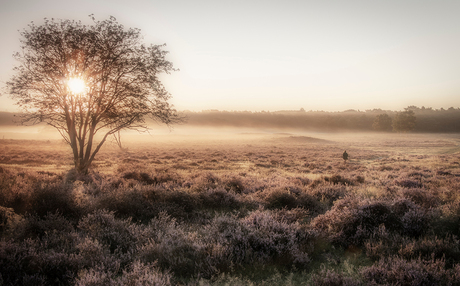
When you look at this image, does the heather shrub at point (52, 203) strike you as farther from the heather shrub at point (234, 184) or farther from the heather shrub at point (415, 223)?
the heather shrub at point (415, 223)

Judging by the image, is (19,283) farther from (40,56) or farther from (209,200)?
(40,56)

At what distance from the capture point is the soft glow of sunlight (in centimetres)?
1282

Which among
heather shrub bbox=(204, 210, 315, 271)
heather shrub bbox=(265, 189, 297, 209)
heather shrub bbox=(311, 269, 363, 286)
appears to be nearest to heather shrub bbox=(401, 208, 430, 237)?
heather shrub bbox=(204, 210, 315, 271)

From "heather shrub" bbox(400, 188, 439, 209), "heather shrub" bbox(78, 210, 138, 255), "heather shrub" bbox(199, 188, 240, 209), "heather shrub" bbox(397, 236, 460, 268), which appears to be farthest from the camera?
"heather shrub" bbox(199, 188, 240, 209)

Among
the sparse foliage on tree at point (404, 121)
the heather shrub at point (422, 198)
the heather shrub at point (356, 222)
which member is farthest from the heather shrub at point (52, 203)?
the sparse foliage on tree at point (404, 121)

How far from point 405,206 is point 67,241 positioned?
7691 millimetres

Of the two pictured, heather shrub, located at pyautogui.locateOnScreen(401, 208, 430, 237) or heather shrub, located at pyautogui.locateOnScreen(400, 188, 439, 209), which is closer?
heather shrub, located at pyautogui.locateOnScreen(401, 208, 430, 237)

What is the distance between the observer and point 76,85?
12.9 metres

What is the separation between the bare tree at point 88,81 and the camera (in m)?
12.4

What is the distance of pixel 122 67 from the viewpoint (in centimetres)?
1324

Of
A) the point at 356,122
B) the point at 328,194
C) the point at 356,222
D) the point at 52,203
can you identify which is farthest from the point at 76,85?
the point at 356,122

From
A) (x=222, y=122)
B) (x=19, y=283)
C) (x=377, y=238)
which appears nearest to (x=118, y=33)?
(x=19, y=283)

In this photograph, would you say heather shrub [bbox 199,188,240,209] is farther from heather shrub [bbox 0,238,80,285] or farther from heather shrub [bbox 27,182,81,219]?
heather shrub [bbox 0,238,80,285]

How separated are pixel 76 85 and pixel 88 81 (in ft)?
2.30
